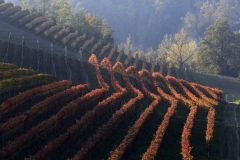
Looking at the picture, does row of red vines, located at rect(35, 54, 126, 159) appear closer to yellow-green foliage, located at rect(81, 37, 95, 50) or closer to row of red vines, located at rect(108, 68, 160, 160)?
row of red vines, located at rect(108, 68, 160, 160)

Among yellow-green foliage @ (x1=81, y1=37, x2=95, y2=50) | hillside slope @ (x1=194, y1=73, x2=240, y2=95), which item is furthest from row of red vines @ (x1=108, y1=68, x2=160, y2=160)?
hillside slope @ (x1=194, y1=73, x2=240, y2=95)

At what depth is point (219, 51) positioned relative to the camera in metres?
77.6

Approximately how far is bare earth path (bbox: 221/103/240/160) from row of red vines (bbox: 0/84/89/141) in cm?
1662

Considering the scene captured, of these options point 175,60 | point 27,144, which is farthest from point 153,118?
point 175,60

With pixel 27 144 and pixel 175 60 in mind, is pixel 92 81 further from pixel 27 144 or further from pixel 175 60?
pixel 175 60

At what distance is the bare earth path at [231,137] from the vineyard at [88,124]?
156cm

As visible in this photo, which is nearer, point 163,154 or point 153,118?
point 163,154

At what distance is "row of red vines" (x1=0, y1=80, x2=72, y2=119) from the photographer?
2462 cm

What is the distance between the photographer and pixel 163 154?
24.0m

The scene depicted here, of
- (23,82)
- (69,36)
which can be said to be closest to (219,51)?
(69,36)

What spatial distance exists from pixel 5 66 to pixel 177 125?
2020 centimetres

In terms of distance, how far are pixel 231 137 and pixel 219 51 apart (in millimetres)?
53641

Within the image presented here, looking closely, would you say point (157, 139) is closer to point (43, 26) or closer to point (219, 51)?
point (43, 26)

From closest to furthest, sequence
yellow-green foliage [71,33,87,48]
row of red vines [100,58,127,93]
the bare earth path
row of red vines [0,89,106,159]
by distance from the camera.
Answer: row of red vines [0,89,106,159] < the bare earth path < row of red vines [100,58,127,93] < yellow-green foliage [71,33,87,48]
